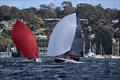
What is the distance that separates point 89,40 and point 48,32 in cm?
2186

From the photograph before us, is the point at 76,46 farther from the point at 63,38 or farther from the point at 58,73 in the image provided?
the point at 58,73

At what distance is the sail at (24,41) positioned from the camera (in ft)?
270

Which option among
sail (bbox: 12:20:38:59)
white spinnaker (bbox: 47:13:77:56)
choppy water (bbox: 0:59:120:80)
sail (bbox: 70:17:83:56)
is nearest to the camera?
choppy water (bbox: 0:59:120:80)

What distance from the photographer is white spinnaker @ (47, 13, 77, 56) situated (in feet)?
277

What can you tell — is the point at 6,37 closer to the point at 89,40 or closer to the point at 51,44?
the point at 89,40

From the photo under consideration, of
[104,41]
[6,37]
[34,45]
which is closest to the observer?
[34,45]

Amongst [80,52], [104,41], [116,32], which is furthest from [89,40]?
[80,52]

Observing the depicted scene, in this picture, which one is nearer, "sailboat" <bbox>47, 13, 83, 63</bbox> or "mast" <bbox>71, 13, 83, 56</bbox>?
"sailboat" <bbox>47, 13, 83, 63</bbox>

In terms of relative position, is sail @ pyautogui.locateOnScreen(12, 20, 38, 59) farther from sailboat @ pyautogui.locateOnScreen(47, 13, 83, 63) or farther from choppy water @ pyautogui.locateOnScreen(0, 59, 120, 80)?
choppy water @ pyautogui.locateOnScreen(0, 59, 120, 80)

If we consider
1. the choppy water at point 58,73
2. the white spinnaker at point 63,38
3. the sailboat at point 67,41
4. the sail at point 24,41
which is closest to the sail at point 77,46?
the sailboat at point 67,41

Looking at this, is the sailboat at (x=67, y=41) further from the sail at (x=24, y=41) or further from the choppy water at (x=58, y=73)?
the choppy water at (x=58, y=73)

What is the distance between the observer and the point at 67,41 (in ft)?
279

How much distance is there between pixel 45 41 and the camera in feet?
576


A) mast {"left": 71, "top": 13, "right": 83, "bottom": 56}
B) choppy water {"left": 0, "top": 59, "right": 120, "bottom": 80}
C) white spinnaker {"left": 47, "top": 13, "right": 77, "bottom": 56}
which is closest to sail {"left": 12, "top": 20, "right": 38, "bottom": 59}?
white spinnaker {"left": 47, "top": 13, "right": 77, "bottom": 56}
